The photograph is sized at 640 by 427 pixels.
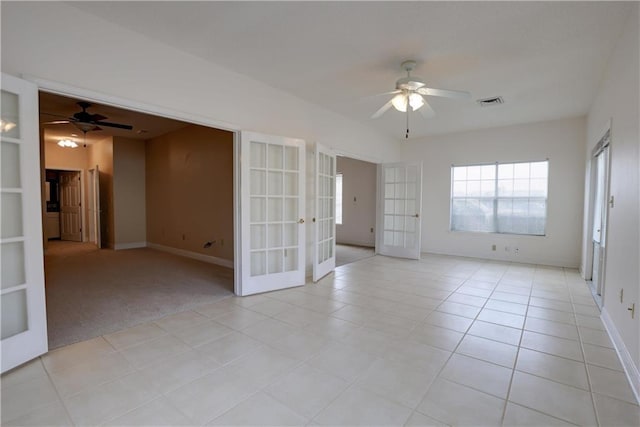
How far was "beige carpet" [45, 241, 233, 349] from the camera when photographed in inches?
118

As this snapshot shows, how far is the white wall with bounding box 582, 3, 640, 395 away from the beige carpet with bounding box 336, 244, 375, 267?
3830 mm

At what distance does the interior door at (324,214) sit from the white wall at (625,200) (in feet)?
10.4

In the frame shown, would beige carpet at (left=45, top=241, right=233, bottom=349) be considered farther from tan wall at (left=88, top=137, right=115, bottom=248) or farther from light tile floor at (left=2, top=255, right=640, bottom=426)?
tan wall at (left=88, top=137, right=115, bottom=248)

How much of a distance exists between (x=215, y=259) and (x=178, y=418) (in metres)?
4.37

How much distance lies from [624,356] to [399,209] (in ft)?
15.0

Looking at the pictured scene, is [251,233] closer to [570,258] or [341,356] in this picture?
[341,356]

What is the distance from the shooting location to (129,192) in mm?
7531

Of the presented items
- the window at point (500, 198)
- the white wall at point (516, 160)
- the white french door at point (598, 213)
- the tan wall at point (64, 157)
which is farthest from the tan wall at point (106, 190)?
the white french door at point (598, 213)

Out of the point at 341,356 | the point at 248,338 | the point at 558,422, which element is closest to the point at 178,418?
the point at 248,338

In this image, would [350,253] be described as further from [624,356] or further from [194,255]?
[624,356]

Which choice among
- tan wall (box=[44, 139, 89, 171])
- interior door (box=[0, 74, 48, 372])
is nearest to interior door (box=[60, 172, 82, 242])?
tan wall (box=[44, 139, 89, 171])

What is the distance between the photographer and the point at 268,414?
1.75 m

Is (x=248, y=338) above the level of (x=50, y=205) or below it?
below

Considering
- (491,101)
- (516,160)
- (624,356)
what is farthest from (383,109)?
(516,160)
